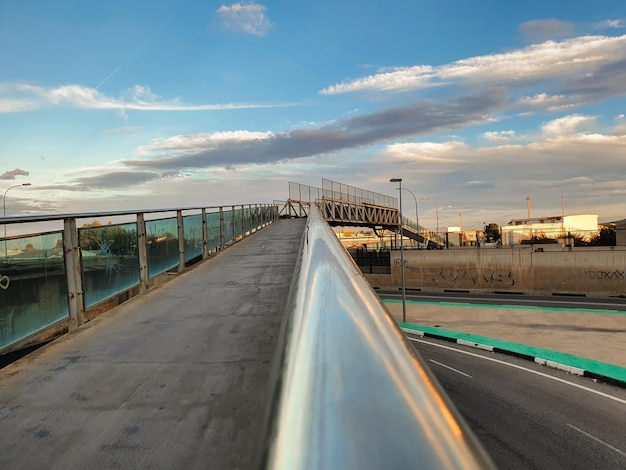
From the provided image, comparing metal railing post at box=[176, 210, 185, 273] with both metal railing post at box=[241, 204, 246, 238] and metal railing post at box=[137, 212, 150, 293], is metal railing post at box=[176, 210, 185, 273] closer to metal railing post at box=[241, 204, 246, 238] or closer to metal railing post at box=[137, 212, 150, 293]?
metal railing post at box=[137, 212, 150, 293]

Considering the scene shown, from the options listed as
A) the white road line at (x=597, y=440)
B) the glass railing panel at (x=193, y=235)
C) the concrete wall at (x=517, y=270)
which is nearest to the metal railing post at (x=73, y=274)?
the glass railing panel at (x=193, y=235)

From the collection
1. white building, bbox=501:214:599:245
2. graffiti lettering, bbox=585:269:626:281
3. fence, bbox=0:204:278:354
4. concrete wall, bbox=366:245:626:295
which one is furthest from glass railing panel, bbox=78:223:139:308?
white building, bbox=501:214:599:245

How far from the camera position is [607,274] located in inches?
1634

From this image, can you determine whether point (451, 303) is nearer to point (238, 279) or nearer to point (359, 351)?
point (238, 279)

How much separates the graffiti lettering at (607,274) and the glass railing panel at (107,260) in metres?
45.3

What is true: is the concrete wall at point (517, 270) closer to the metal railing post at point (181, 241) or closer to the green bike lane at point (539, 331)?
the green bike lane at point (539, 331)

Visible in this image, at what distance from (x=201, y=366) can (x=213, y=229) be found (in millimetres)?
10178

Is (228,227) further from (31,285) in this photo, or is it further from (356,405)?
(356,405)

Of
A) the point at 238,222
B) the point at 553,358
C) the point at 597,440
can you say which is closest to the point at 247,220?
the point at 238,222

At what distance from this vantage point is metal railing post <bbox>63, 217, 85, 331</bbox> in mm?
5820

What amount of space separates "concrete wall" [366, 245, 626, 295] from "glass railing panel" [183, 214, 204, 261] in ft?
110

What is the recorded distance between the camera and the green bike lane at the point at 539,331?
18219 mm

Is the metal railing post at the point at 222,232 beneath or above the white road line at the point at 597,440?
above

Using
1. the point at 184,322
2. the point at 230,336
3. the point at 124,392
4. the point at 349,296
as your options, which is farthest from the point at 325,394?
the point at 184,322
